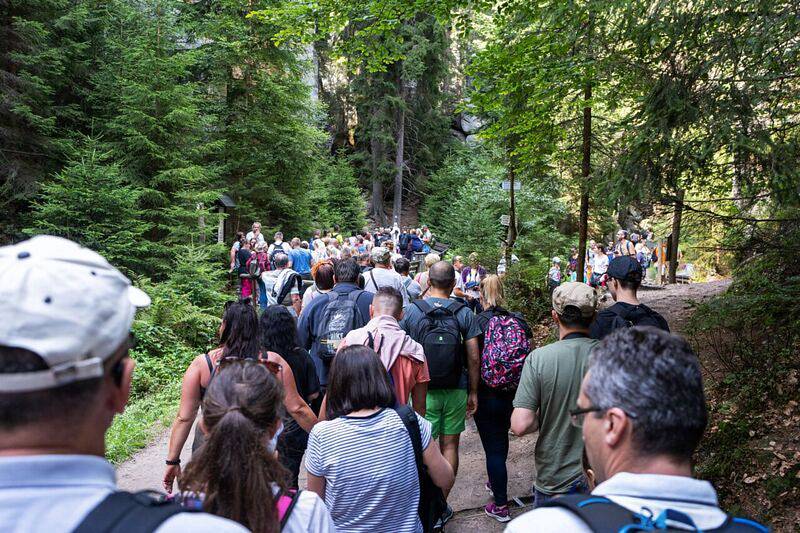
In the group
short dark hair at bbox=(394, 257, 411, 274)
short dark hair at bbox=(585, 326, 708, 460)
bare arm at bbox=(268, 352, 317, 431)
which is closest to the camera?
short dark hair at bbox=(585, 326, 708, 460)

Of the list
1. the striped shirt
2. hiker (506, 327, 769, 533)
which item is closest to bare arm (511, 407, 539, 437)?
the striped shirt

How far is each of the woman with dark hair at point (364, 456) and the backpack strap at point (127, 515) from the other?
1.82m

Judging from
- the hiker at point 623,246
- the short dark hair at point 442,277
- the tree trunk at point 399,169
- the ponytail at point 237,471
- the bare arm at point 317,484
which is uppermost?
the tree trunk at point 399,169

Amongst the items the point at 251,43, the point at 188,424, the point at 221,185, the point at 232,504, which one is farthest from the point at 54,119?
the point at 232,504

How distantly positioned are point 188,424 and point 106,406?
2.71 meters

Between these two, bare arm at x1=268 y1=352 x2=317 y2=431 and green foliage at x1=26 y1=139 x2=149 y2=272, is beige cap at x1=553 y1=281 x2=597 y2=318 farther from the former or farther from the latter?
green foliage at x1=26 y1=139 x2=149 y2=272

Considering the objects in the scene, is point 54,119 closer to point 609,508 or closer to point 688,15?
point 688,15

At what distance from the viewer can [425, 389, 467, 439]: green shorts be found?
4.99 m

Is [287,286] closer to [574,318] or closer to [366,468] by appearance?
[574,318]

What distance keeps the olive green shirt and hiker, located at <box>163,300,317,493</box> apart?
5.05ft

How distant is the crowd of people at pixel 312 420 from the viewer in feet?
3.62

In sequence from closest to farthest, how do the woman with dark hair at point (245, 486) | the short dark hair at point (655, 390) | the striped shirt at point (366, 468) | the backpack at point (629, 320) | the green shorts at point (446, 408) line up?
the short dark hair at point (655, 390) → the woman with dark hair at point (245, 486) → the striped shirt at point (366, 468) → the backpack at point (629, 320) → the green shorts at point (446, 408)

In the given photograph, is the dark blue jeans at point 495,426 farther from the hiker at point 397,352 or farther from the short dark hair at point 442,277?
the short dark hair at point 442,277

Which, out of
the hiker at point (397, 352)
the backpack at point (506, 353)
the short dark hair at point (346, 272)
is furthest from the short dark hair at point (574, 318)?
the short dark hair at point (346, 272)
